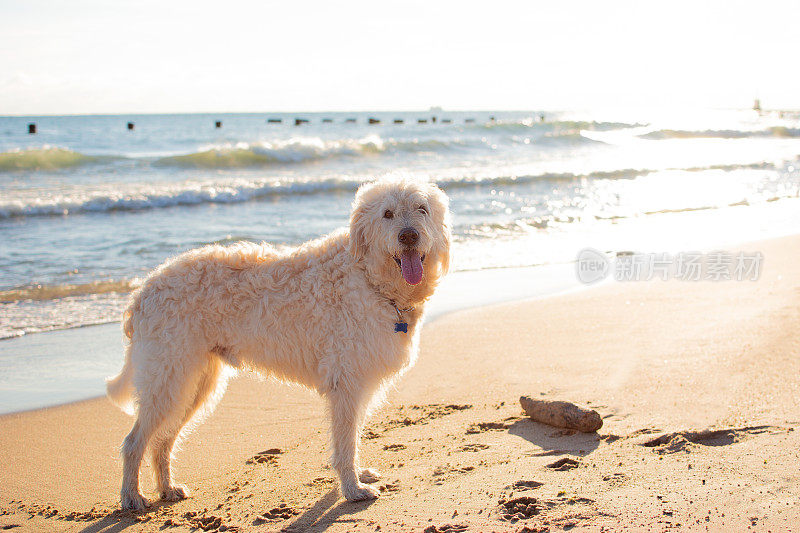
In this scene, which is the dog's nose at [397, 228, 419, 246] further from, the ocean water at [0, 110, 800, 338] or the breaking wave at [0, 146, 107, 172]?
the breaking wave at [0, 146, 107, 172]

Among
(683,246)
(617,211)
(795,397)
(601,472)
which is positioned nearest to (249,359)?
(601,472)

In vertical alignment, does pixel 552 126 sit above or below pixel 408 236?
above

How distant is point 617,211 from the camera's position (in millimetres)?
16547

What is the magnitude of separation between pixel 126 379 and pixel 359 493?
1654 mm

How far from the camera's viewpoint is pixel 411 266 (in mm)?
3953

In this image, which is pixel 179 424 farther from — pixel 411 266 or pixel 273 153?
pixel 273 153

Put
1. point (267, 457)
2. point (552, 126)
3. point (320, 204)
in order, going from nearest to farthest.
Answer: point (267, 457)
point (320, 204)
point (552, 126)

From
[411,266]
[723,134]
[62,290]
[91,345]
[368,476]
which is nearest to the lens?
[411,266]

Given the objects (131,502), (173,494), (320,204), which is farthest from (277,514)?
(320,204)

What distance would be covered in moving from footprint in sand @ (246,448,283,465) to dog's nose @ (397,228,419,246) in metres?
1.92

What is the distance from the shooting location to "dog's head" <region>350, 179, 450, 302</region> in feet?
12.8

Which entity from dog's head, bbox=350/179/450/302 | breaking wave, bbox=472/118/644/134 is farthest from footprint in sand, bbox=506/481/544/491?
breaking wave, bbox=472/118/644/134

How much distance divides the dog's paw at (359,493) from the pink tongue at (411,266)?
1242 millimetres

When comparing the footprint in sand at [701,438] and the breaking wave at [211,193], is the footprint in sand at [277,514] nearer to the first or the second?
the footprint in sand at [701,438]
